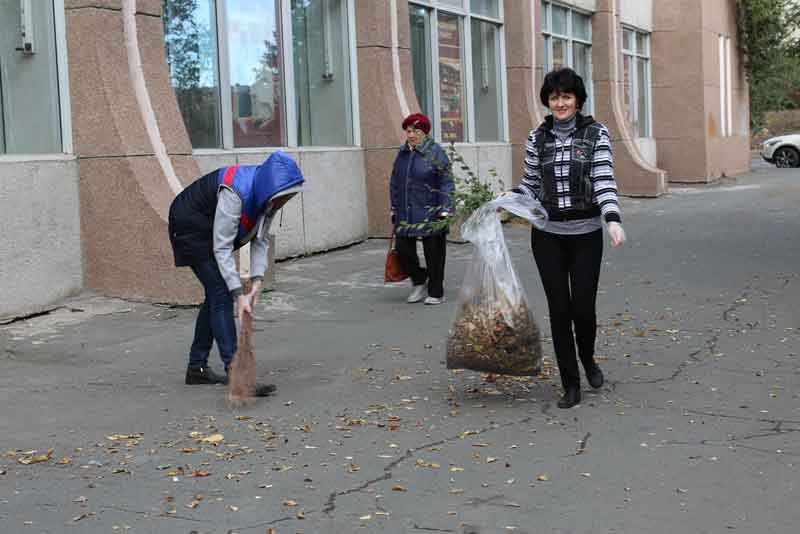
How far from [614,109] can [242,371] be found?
763 inches

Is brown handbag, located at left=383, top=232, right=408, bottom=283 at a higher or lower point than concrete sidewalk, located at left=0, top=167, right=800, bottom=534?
higher

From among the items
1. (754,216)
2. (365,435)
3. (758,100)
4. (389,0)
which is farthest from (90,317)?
(758,100)

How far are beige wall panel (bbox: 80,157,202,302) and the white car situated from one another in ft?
96.3

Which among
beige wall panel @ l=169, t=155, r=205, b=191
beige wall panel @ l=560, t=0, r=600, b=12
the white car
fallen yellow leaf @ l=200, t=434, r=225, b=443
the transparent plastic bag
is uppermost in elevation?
beige wall panel @ l=560, t=0, r=600, b=12

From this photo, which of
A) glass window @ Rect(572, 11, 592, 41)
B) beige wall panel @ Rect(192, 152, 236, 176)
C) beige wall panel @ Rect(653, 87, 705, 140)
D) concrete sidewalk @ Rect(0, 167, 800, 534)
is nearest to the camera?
concrete sidewalk @ Rect(0, 167, 800, 534)

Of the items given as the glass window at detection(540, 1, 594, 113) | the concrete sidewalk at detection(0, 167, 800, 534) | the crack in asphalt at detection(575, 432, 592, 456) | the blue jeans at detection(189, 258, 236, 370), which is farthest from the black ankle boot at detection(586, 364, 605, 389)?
the glass window at detection(540, 1, 594, 113)

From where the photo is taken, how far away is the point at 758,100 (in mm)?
37219

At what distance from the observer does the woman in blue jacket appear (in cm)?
1056

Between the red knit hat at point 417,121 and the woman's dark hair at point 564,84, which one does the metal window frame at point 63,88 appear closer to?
the red knit hat at point 417,121

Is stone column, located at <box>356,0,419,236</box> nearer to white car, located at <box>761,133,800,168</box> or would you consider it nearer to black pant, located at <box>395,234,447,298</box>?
black pant, located at <box>395,234,447,298</box>

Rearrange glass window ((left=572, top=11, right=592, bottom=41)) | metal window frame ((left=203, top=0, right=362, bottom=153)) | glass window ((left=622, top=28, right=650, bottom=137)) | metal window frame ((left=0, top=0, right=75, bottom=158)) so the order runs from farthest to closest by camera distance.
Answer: glass window ((left=622, top=28, right=650, bottom=137)) → glass window ((left=572, top=11, right=592, bottom=41)) → metal window frame ((left=203, top=0, right=362, bottom=153)) → metal window frame ((left=0, top=0, right=75, bottom=158))

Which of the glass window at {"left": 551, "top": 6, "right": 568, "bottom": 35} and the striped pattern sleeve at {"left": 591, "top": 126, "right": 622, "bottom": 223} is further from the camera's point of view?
the glass window at {"left": 551, "top": 6, "right": 568, "bottom": 35}

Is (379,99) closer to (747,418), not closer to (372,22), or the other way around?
(372,22)

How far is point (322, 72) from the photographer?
14977mm
